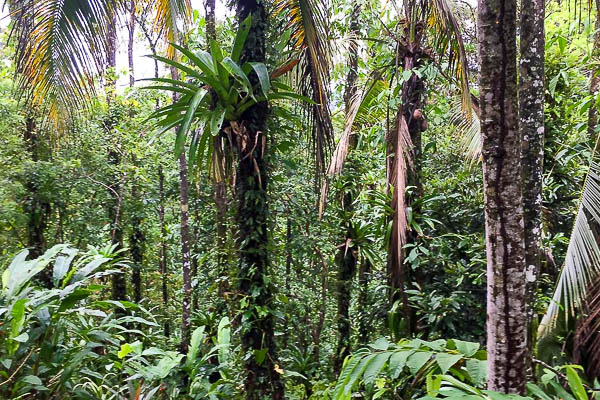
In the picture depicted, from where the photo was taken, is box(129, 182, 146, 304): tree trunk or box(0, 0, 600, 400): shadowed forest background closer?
box(0, 0, 600, 400): shadowed forest background

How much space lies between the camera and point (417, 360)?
60.4 inches

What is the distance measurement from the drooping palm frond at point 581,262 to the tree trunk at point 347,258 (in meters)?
2.70

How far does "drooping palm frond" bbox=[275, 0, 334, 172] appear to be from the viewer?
337cm

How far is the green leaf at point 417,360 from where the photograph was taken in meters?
1.50

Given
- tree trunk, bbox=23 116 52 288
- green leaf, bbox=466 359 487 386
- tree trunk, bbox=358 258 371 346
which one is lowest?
tree trunk, bbox=358 258 371 346

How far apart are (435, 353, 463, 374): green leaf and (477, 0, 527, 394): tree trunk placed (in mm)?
120

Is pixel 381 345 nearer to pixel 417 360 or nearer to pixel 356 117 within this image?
pixel 417 360

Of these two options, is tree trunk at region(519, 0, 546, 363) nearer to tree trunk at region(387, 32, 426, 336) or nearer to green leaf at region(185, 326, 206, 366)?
tree trunk at region(387, 32, 426, 336)

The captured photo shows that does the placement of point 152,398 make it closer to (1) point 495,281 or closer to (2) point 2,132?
(1) point 495,281

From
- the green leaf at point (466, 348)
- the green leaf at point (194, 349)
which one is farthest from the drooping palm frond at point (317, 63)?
the green leaf at point (466, 348)

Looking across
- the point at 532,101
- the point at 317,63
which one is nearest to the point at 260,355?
the point at 317,63

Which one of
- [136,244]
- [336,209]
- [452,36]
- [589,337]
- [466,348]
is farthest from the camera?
[136,244]

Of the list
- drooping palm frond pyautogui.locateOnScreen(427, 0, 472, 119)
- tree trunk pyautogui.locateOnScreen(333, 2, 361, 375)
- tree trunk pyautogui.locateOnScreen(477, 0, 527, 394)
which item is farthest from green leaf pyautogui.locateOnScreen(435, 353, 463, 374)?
tree trunk pyautogui.locateOnScreen(333, 2, 361, 375)

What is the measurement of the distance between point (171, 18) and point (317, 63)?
1223 millimetres
